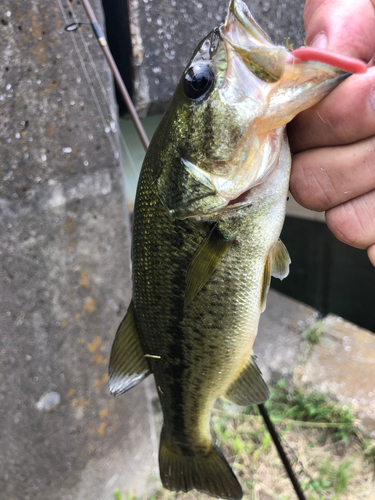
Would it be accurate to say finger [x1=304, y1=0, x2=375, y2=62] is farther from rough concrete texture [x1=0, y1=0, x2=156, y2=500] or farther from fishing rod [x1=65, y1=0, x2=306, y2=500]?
rough concrete texture [x1=0, y1=0, x2=156, y2=500]

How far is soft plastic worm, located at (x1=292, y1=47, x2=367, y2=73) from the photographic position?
0.56 m

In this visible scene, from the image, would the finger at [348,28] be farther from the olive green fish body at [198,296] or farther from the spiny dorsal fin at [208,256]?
the spiny dorsal fin at [208,256]

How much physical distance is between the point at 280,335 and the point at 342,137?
233 centimetres

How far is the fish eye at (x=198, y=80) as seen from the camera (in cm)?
73

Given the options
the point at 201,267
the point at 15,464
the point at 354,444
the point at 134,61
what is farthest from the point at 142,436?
the point at 134,61

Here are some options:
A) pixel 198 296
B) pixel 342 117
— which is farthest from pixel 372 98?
pixel 198 296

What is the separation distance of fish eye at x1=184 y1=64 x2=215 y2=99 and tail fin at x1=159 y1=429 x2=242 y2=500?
1.14 m

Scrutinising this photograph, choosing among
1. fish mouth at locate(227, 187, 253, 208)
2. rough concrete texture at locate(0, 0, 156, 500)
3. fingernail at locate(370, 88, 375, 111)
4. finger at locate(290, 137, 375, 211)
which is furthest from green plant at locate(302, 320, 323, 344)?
fingernail at locate(370, 88, 375, 111)

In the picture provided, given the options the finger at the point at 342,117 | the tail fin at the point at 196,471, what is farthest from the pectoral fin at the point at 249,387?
the finger at the point at 342,117

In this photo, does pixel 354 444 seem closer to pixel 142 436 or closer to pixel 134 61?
pixel 142 436

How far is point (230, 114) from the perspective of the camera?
0.73 m

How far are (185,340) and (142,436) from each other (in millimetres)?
1388

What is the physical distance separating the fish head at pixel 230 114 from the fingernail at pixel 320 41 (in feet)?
0.22

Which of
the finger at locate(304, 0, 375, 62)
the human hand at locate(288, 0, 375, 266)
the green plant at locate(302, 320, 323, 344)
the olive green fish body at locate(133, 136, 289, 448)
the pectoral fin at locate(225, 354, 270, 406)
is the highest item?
the finger at locate(304, 0, 375, 62)
